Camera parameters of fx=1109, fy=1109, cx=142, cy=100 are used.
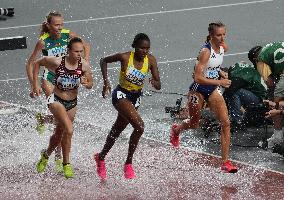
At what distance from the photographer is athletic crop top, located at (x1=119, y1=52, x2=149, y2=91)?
15.4 m

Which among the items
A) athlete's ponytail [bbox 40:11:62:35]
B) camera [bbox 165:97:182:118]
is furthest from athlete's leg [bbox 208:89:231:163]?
camera [bbox 165:97:182:118]

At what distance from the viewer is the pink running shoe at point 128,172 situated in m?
15.6

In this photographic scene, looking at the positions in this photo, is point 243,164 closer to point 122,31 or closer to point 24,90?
point 24,90

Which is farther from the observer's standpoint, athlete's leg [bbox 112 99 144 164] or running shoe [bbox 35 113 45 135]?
running shoe [bbox 35 113 45 135]

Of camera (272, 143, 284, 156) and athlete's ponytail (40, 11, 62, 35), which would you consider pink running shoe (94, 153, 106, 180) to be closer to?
athlete's ponytail (40, 11, 62, 35)

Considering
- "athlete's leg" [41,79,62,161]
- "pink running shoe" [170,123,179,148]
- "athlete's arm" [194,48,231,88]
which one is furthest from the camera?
"pink running shoe" [170,123,179,148]

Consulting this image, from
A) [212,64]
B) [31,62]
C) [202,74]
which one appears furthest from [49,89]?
[212,64]

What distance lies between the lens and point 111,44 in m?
23.9

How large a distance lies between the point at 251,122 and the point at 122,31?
24.5 feet

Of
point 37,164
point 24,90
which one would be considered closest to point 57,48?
point 37,164

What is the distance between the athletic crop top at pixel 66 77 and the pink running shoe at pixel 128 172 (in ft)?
4.43

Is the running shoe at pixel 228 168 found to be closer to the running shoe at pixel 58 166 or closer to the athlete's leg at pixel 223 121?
the athlete's leg at pixel 223 121

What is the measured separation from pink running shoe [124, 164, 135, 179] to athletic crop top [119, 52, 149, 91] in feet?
3.56

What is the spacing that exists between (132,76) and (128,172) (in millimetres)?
1353
